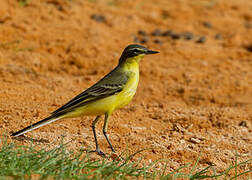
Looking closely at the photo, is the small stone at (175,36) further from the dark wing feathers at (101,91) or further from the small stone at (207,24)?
the dark wing feathers at (101,91)

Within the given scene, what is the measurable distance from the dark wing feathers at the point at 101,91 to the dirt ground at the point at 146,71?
562 millimetres

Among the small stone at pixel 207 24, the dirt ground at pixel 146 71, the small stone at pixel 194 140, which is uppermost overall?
the small stone at pixel 207 24

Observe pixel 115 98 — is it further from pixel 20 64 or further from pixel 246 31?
pixel 246 31

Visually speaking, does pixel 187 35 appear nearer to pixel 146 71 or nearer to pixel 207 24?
pixel 207 24

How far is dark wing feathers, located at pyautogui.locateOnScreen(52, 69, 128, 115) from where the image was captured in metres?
5.58

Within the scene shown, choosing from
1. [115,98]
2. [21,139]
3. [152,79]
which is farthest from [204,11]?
[21,139]

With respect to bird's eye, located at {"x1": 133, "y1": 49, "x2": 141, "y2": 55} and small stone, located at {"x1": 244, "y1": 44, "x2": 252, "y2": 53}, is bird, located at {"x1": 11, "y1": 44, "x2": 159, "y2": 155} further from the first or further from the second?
small stone, located at {"x1": 244, "y1": 44, "x2": 252, "y2": 53}

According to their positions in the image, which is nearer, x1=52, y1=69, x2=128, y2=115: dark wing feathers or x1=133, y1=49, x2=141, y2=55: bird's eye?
x1=52, y1=69, x2=128, y2=115: dark wing feathers

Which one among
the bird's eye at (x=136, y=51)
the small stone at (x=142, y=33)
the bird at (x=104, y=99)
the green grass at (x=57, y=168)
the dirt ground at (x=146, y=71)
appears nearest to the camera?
the green grass at (x=57, y=168)

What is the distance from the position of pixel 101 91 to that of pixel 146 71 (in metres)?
3.46

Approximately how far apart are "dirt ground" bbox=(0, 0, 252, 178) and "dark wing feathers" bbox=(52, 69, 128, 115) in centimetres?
56

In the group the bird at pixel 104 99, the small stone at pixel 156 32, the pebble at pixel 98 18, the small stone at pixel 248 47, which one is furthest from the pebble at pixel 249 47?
the bird at pixel 104 99

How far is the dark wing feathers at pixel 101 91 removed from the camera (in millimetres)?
5582

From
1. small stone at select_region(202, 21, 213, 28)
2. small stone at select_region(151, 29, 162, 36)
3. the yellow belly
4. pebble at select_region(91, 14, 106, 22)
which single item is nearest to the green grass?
the yellow belly
